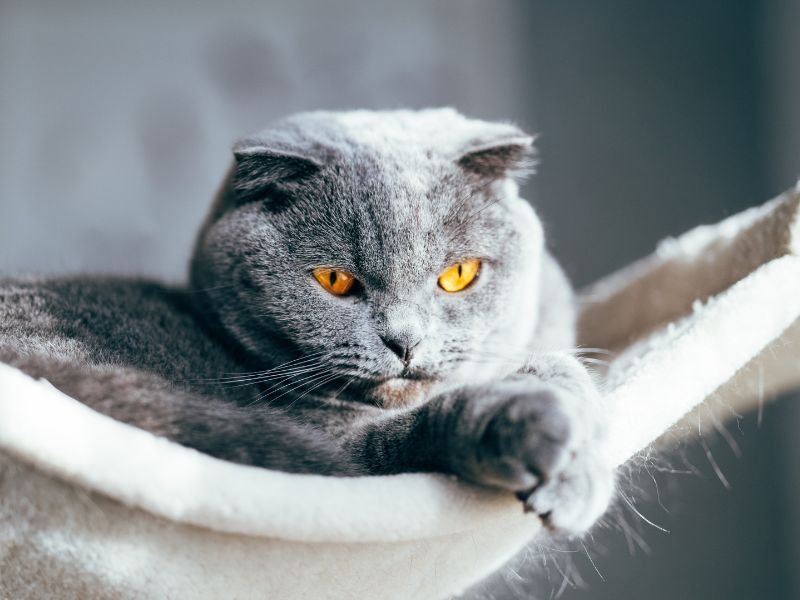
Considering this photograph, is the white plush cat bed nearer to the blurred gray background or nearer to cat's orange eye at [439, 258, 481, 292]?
cat's orange eye at [439, 258, 481, 292]

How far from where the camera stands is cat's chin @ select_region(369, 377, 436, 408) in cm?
94

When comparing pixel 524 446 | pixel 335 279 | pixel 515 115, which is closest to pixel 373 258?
pixel 335 279

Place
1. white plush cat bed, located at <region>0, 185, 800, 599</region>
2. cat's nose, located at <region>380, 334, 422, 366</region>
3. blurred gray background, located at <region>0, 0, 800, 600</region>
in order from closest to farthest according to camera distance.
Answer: white plush cat bed, located at <region>0, 185, 800, 599</region>
cat's nose, located at <region>380, 334, 422, 366</region>
blurred gray background, located at <region>0, 0, 800, 600</region>

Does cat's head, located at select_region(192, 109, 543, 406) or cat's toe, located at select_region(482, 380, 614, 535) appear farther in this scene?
cat's head, located at select_region(192, 109, 543, 406)

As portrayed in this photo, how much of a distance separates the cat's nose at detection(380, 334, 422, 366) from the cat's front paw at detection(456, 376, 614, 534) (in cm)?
22

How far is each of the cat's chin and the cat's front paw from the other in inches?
10.2

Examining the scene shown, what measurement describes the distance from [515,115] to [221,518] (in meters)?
1.83

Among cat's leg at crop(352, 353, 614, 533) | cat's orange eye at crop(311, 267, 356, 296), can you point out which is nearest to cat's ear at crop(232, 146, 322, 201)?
cat's orange eye at crop(311, 267, 356, 296)

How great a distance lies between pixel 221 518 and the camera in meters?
0.63

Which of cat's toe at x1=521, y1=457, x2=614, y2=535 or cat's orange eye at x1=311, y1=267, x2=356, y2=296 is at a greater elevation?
cat's orange eye at x1=311, y1=267, x2=356, y2=296

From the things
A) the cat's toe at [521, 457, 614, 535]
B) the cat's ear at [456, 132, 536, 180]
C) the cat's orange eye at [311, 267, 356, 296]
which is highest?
the cat's ear at [456, 132, 536, 180]

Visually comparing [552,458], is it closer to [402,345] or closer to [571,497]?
[571,497]

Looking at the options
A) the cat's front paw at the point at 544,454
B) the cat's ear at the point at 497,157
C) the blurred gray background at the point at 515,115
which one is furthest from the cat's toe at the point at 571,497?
the blurred gray background at the point at 515,115

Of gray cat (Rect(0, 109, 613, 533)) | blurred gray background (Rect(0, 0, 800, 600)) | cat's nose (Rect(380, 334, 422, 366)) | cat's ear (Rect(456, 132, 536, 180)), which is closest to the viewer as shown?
gray cat (Rect(0, 109, 613, 533))
